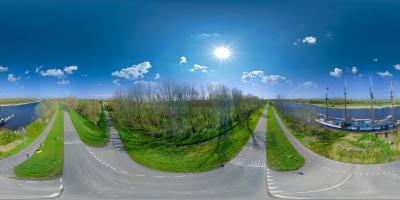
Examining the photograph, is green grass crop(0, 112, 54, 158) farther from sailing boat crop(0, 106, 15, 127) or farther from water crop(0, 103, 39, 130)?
sailing boat crop(0, 106, 15, 127)

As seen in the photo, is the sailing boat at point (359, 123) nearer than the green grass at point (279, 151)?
No

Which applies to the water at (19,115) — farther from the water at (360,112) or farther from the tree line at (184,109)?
the water at (360,112)

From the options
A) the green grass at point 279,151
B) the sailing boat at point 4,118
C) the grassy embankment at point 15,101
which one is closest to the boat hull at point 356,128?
the green grass at point 279,151

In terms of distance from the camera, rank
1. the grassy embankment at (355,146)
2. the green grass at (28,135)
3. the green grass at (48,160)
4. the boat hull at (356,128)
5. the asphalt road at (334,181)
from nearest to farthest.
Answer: the asphalt road at (334,181) → the green grass at (48,160) → the grassy embankment at (355,146) → the boat hull at (356,128) → the green grass at (28,135)

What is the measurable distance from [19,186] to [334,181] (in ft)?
24.1

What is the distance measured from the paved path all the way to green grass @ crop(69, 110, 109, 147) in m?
1.37

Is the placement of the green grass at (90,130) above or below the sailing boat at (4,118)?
below

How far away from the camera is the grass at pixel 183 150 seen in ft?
18.9

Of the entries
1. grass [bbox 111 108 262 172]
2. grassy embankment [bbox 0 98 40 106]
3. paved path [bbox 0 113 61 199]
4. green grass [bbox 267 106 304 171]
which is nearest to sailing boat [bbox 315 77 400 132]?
green grass [bbox 267 106 304 171]

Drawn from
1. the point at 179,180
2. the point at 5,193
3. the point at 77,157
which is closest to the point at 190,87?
the point at 179,180

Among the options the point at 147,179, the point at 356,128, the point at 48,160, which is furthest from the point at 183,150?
the point at 356,128

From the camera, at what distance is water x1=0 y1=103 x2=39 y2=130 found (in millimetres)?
6391

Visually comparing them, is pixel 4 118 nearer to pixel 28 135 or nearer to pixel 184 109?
pixel 28 135

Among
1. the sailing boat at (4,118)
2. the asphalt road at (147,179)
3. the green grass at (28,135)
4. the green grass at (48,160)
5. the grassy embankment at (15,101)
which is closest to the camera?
the asphalt road at (147,179)
